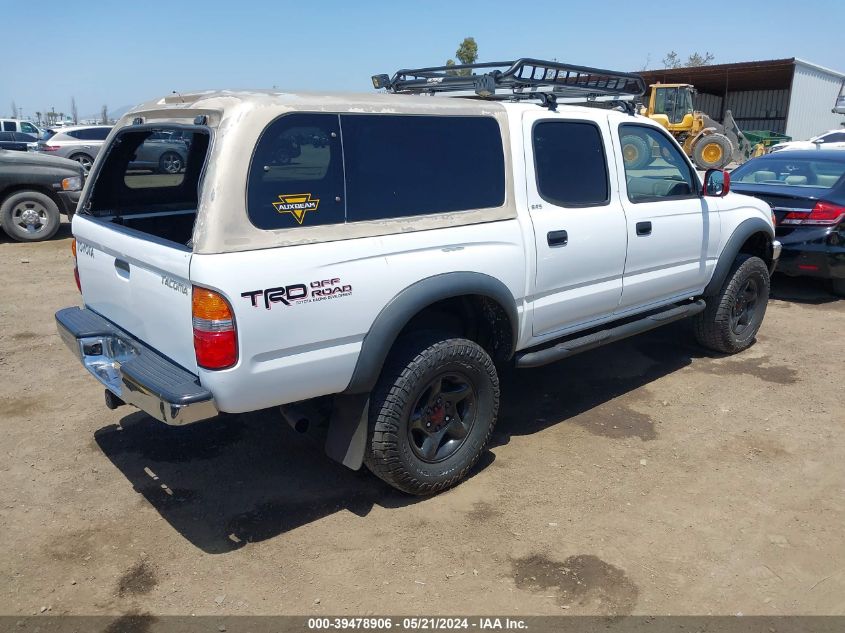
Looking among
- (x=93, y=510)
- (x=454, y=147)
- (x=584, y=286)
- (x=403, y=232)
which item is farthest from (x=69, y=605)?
(x=584, y=286)

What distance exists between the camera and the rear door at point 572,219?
4031 millimetres

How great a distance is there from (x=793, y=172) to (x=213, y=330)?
299 inches

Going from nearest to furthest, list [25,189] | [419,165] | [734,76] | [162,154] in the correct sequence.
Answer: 1. [419,165]
2. [162,154]
3. [25,189]
4. [734,76]

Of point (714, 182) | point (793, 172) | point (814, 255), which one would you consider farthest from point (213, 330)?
point (793, 172)

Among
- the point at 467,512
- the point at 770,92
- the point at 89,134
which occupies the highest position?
the point at 770,92

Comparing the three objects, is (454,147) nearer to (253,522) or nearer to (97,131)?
(253,522)

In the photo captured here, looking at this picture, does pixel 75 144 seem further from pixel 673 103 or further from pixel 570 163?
pixel 673 103

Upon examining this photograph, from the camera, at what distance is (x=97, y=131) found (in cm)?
2047

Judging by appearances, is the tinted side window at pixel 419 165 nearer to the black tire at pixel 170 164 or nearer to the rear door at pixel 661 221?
the rear door at pixel 661 221

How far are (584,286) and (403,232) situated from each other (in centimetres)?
148

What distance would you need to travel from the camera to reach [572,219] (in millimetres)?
4160

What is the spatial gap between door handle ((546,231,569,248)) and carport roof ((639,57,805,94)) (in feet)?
91.7

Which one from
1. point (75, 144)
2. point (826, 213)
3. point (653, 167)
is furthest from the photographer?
point (75, 144)

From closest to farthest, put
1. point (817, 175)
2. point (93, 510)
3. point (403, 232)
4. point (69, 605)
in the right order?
point (69, 605), point (403, 232), point (93, 510), point (817, 175)
